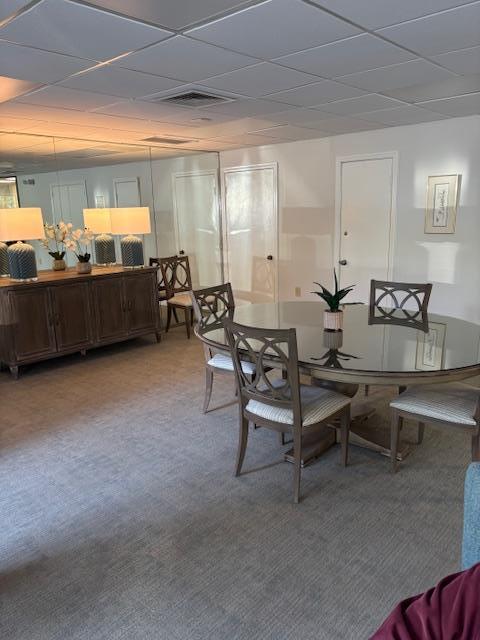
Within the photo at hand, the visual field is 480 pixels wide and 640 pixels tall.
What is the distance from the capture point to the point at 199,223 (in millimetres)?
7023

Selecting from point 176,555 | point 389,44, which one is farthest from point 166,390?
point 389,44

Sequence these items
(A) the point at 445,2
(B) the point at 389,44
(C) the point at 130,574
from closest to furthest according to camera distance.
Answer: (A) the point at 445,2
(C) the point at 130,574
(B) the point at 389,44

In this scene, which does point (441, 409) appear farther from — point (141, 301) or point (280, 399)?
point (141, 301)

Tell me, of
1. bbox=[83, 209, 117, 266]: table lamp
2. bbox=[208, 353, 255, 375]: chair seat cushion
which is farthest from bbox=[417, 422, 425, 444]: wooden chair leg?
bbox=[83, 209, 117, 266]: table lamp

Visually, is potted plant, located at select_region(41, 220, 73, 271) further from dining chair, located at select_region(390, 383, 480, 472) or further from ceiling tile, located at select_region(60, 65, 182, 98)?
dining chair, located at select_region(390, 383, 480, 472)

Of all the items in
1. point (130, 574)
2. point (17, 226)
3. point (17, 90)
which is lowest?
point (130, 574)

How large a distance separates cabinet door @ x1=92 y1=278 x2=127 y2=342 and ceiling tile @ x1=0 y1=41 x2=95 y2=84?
2.63 metres

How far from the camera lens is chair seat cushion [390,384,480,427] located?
2535mm

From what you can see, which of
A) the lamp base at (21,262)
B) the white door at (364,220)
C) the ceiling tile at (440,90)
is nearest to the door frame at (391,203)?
the white door at (364,220)

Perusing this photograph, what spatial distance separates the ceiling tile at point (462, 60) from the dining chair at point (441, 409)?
73.9 inches

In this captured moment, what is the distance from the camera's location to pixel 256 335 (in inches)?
96.7

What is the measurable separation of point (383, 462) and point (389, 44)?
92.8 inches

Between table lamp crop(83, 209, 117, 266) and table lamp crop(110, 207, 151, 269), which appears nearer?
table lamp crop(110, 207, 151, 269)

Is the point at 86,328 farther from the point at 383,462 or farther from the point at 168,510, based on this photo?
the point at 383,462
